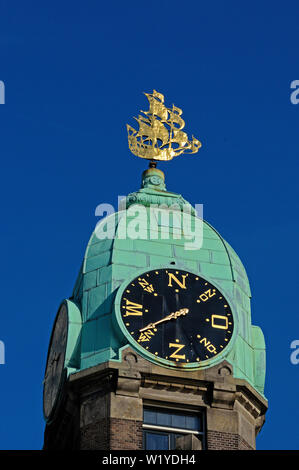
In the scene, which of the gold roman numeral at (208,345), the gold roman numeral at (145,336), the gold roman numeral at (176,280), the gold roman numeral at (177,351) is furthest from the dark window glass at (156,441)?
the gold roman numeral at (176,280)

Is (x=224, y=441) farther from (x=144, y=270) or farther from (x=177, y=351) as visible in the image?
(x=144, y=270)

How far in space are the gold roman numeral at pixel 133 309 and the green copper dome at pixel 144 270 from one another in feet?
1.85

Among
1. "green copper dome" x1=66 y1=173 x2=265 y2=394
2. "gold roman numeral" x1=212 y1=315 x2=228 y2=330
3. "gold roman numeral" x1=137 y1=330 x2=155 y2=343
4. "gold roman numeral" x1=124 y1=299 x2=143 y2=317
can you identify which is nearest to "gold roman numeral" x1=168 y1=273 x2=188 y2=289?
"green copper dome" x1=66 y1=173 x2=265 y2=394

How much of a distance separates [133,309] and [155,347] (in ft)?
5.21

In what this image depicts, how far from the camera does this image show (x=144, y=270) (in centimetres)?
6494

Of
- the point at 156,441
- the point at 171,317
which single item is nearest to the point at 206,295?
the point at 171,317

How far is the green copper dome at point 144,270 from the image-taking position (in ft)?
209

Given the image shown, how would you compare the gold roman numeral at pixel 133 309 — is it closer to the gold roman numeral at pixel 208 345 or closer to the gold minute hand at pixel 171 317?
the gold minute hand at pixel 171 317

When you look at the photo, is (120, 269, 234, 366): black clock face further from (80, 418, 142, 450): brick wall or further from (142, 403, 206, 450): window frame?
(80, 418, 142, 450): brick wall

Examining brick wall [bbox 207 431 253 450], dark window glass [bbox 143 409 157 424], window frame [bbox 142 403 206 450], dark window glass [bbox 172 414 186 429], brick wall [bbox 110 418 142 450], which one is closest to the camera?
brick wall [bbox 110 418 142 450]

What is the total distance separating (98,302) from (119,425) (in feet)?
16.0

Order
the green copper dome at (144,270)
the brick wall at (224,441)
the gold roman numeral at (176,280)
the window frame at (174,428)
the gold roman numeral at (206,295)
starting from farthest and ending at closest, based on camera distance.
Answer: the gold roman numeral at (176,280)
the gold roman numeral at (206,295)
the green copper dome at (144,270)
the window frame at (174,428)
the brick wall at (224,441)

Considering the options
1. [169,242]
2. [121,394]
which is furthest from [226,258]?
[121,394]

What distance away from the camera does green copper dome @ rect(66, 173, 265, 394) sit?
209 feet
